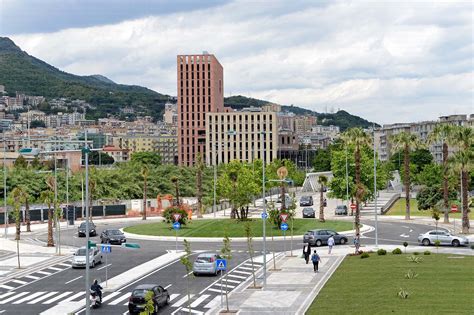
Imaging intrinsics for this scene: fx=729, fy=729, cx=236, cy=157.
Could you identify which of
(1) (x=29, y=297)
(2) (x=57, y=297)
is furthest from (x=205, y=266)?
(1) (x=29, y=297)

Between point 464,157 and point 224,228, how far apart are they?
24757 millimetres

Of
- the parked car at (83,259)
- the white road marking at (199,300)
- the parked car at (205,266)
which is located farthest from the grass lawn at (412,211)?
the white road marking at (199,300)

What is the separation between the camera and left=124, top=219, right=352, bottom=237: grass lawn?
72.8m

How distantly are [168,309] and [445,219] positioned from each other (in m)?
50.0

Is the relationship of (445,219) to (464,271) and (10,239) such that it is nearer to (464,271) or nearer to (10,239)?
(464,271)

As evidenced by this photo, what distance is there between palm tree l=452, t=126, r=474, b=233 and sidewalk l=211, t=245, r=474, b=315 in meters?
12.6

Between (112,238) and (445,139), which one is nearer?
(112,238)

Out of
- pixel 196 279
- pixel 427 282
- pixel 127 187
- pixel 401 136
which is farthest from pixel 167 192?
pixel 427 282

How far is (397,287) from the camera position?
3809 centimetres

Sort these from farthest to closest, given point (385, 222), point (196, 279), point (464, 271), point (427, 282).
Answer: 1. point (385, 222)
2. point (196, 279)
3. point (464, 271)
4. point (427, 282)

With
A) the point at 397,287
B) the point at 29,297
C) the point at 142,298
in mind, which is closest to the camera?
the point at 142,298

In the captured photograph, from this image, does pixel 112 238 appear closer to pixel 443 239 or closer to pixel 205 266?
pixel 205 266

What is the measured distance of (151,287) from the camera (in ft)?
119

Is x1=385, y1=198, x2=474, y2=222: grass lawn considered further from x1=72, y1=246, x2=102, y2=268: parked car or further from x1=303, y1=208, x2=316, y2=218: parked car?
x1=72, y1=246, x2=102, y2=268: parked car
